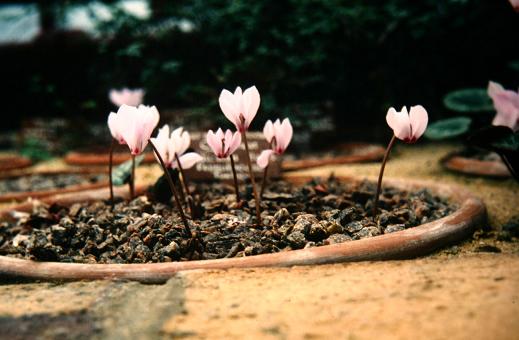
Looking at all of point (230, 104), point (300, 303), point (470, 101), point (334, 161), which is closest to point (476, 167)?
point (470, 101)

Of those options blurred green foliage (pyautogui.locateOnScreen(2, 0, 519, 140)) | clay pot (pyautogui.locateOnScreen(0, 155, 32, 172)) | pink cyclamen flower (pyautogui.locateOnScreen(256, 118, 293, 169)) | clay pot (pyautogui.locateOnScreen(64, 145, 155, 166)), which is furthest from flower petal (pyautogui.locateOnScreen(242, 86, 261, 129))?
clay pot (pyautogui.locateOnScreen(0, 155, 32, 172))

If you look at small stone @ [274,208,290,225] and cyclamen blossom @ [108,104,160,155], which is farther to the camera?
small stone @ [274,208,290,225]

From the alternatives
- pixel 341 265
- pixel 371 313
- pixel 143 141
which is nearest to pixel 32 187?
pixel 143 141

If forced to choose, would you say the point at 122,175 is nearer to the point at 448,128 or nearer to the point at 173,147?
the point at 173,147

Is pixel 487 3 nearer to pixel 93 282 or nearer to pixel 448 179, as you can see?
pixel 448 179

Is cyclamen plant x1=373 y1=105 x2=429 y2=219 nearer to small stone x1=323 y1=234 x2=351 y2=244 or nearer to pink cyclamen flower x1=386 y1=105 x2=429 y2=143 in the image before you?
pink cyclamen flower x1=386 y1=105 x2=429 y2=143

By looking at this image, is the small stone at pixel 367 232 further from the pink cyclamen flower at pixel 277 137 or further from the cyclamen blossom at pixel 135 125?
the cyclamen blossom at pixel 135 125

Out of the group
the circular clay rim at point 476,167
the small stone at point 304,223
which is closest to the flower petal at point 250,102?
the small stone at point 304,223
